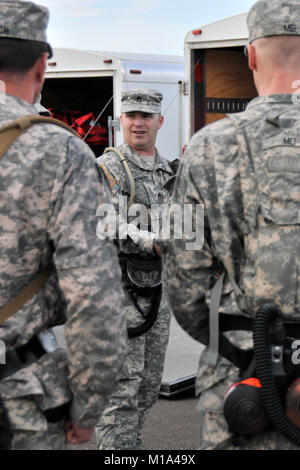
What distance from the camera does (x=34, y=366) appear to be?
191cm

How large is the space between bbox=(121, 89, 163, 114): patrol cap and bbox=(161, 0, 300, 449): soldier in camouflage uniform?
6.38ft

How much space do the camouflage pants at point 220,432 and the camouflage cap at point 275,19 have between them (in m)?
1.10

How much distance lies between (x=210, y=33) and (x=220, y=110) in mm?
865

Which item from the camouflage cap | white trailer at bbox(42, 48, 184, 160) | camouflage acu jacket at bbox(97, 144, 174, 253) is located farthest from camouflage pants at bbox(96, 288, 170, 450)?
white trailer at bbox(42, 48, 184, 160)

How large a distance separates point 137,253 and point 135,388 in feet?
2.43

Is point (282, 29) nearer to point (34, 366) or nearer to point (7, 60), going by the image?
point (7, 60)

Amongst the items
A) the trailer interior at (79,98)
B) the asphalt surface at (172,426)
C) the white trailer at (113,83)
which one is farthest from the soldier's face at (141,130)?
the trailer interior at (79,98)

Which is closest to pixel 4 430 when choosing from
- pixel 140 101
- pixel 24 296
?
pixel 24 296

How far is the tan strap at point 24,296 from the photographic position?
74.6 inches

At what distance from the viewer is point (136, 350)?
12.1 feet

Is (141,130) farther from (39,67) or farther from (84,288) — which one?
(84,288)

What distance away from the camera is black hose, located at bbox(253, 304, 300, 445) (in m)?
1.95

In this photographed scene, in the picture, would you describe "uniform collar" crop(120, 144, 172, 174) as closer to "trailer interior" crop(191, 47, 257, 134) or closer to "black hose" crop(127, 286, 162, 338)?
"black hose" crop(127, 286, 162, 338)

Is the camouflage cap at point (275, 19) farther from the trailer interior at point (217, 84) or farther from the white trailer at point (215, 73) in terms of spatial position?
the trailer interior at point (217, 84)
